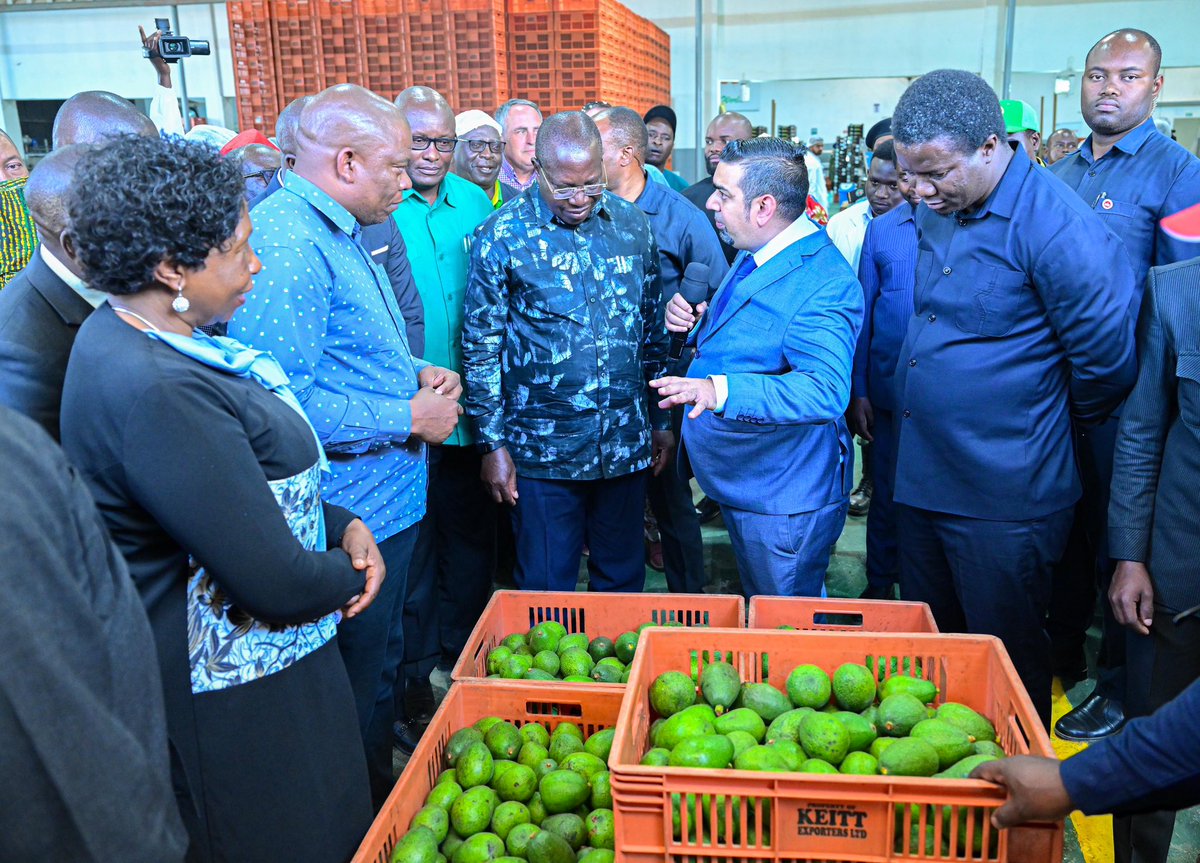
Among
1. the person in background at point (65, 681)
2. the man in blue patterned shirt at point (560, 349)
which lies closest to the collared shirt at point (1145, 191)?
the man in blue patterned shirt at point (560, 349)

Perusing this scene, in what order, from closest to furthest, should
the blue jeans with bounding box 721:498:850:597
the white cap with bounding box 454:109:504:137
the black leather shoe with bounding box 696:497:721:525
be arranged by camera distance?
the blue jeans with bounding box 721:498:850:597, the white cap with bounding box 454:109:504:137, the black leather shoe with bounding box 696:497:721:525

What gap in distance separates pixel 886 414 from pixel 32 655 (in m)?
3.08

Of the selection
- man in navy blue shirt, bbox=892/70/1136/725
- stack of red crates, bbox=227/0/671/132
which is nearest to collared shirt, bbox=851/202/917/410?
man in navy blue shirt, bbox=892/70/1136/725

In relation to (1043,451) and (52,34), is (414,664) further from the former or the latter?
(52,34)

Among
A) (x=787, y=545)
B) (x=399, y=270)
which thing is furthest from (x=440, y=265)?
(x=787, y=545)

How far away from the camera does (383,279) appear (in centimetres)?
215

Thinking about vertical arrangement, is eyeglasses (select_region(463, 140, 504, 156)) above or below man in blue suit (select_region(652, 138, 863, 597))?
above

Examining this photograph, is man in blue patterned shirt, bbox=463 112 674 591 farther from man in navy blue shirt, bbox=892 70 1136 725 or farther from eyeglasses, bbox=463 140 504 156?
eyeglasses, bbox=463 140 504 156

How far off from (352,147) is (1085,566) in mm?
2651

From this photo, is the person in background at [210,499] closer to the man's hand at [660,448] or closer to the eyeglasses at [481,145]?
the man's hand at [660,448]

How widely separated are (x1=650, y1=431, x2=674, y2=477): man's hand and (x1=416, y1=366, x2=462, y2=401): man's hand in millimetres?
1072

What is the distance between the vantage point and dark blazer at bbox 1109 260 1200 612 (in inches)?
70.0

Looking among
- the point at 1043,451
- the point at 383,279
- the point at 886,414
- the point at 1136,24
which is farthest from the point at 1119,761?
the point at 1136,24

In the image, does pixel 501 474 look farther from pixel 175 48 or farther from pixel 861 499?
pixel 175 48
